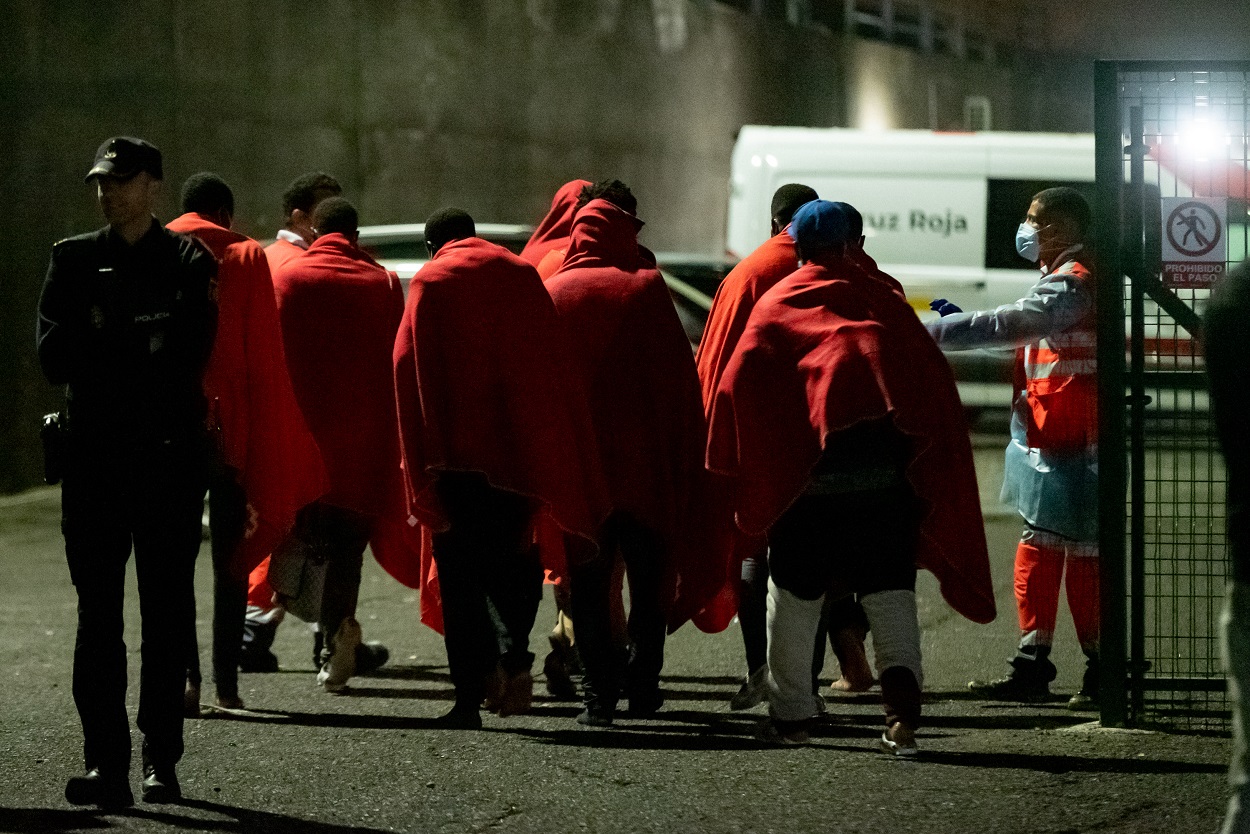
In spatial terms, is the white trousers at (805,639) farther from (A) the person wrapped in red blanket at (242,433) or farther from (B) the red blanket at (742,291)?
(A) the person wrapped in red blanket at (242,433)

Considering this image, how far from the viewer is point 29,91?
46.7ft

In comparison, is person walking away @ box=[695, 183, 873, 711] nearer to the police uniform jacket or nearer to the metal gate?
the metal gate

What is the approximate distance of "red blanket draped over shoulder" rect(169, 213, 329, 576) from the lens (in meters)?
7.16

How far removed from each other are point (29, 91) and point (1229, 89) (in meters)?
9.79

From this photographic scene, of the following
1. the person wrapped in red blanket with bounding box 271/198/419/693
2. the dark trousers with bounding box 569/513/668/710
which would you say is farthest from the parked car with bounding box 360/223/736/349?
the dark trousers with bounding box 569/513/668/710

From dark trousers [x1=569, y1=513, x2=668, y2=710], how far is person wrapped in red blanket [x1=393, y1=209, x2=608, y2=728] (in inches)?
7.6

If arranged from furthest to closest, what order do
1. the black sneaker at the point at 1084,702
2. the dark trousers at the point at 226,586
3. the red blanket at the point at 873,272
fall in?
the black sneaker at the point at 1084,702 < the dark trousers at the point at 226,586 < the red blanket at the point at 873,272

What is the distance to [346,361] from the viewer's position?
7.88 metres

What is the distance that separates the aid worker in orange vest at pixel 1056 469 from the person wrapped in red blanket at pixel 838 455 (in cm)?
103

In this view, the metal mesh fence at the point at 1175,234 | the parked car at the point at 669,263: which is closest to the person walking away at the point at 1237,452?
the metal mesh fence at the point at 1175,234

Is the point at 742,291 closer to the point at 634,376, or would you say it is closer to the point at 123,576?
the point at 634,376

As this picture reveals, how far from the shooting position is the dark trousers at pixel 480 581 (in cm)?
703

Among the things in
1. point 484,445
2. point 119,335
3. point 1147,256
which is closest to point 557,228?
point 484,445

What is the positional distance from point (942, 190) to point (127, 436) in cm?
1261
